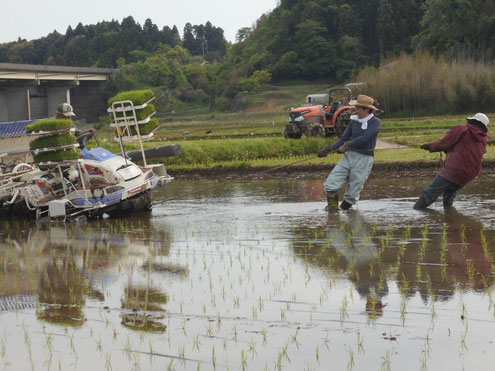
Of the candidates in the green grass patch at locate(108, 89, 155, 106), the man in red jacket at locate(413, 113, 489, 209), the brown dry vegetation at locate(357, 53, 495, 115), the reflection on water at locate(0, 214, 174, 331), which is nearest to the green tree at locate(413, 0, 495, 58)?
the brown dry vegetation at locate(357, 53, 495, 115)

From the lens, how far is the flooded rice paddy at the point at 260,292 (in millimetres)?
6043

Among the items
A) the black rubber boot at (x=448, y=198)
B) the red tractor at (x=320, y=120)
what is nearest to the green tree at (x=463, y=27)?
the red tractor at (x=320, y=120)

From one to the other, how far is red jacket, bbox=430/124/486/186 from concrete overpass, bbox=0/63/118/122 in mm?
50470

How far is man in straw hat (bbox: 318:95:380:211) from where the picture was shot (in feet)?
39.5

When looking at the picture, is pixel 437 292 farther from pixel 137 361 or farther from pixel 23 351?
pixel 23 351

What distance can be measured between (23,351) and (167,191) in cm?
1207

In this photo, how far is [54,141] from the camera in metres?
13.4

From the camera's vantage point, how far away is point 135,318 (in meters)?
7.13

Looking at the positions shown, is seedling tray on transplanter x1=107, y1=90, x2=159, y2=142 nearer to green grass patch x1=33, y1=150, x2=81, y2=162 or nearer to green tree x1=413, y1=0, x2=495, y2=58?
green grass patch x1=33, y1=150, x2=81, y2=162

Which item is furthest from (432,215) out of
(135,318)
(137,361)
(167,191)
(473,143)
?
(167,191)

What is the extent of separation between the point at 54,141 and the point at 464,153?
6.81 m

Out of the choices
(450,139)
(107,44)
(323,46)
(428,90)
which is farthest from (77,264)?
(107,44)

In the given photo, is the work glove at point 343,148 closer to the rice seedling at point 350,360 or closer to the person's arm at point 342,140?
the person's arm at point 342,140

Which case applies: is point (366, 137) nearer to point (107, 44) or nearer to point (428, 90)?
point (428, 90)
